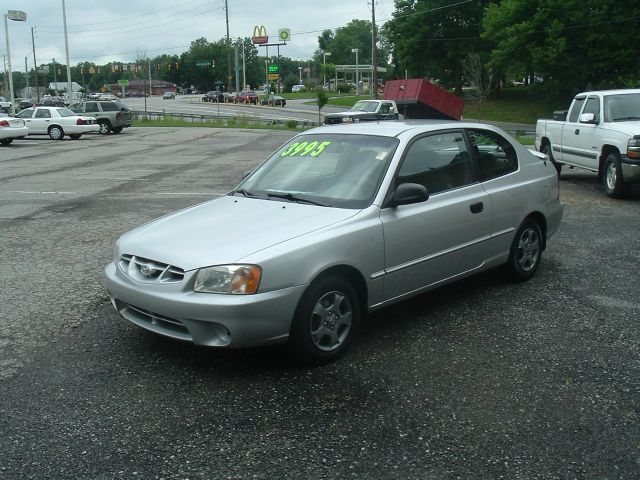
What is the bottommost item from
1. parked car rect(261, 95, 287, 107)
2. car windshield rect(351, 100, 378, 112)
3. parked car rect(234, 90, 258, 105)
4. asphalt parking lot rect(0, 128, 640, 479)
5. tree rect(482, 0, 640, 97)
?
asphalt parking lot rect(0, 128, 640, 479)

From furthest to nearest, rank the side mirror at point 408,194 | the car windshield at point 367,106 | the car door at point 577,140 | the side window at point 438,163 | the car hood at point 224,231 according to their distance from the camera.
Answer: the car windshield at point 367,106 → the car door at point 577,140 → the side window at point 438,163 → the side mirror at point 408,194 → the car hood at point 224,231

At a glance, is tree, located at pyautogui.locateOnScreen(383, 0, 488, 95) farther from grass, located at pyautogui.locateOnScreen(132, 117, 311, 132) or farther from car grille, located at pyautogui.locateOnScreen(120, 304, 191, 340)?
car grille, located at pyautogui.locateOnScreen(120, 304, 191, 340)

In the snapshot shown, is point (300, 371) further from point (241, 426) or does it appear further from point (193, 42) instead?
point (193, 42)

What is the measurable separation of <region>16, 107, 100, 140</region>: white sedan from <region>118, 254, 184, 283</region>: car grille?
2883cm

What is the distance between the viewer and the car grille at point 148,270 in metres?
4.27

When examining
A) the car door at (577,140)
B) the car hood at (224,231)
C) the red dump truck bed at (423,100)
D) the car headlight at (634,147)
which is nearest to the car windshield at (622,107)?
the car door at (577,140)

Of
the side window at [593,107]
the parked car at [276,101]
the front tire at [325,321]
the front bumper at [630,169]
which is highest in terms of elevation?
the parked car at [276,101]

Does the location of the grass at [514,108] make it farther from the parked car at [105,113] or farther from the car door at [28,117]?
the car door at [28,117]

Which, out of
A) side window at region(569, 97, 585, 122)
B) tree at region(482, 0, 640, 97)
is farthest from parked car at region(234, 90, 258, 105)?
side window at region(569, 97, 585, 122)

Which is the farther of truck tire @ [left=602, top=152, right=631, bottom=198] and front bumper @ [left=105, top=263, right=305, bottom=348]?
truck tire @ [left=602, top=152, right=631, bottom=198]

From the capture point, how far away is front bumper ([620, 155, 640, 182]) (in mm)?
10875

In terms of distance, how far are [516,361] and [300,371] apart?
1.45 meters

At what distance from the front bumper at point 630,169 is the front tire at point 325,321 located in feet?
26.2

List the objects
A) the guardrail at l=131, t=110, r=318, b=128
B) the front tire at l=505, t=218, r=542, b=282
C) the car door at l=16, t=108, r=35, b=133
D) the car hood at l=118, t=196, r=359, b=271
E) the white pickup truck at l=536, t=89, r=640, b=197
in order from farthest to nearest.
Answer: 1. the guardrail at l=131, t=110, r=318, b=128
2. the car door at l=16, t=108, r=35, b=133
3. the white pickup truck at l=536, t=89, r=640, b=197
4. the front tire at l=505, t=218, r=542, b=282
5. the car hood at l=118, t=196, r=359, b=271
